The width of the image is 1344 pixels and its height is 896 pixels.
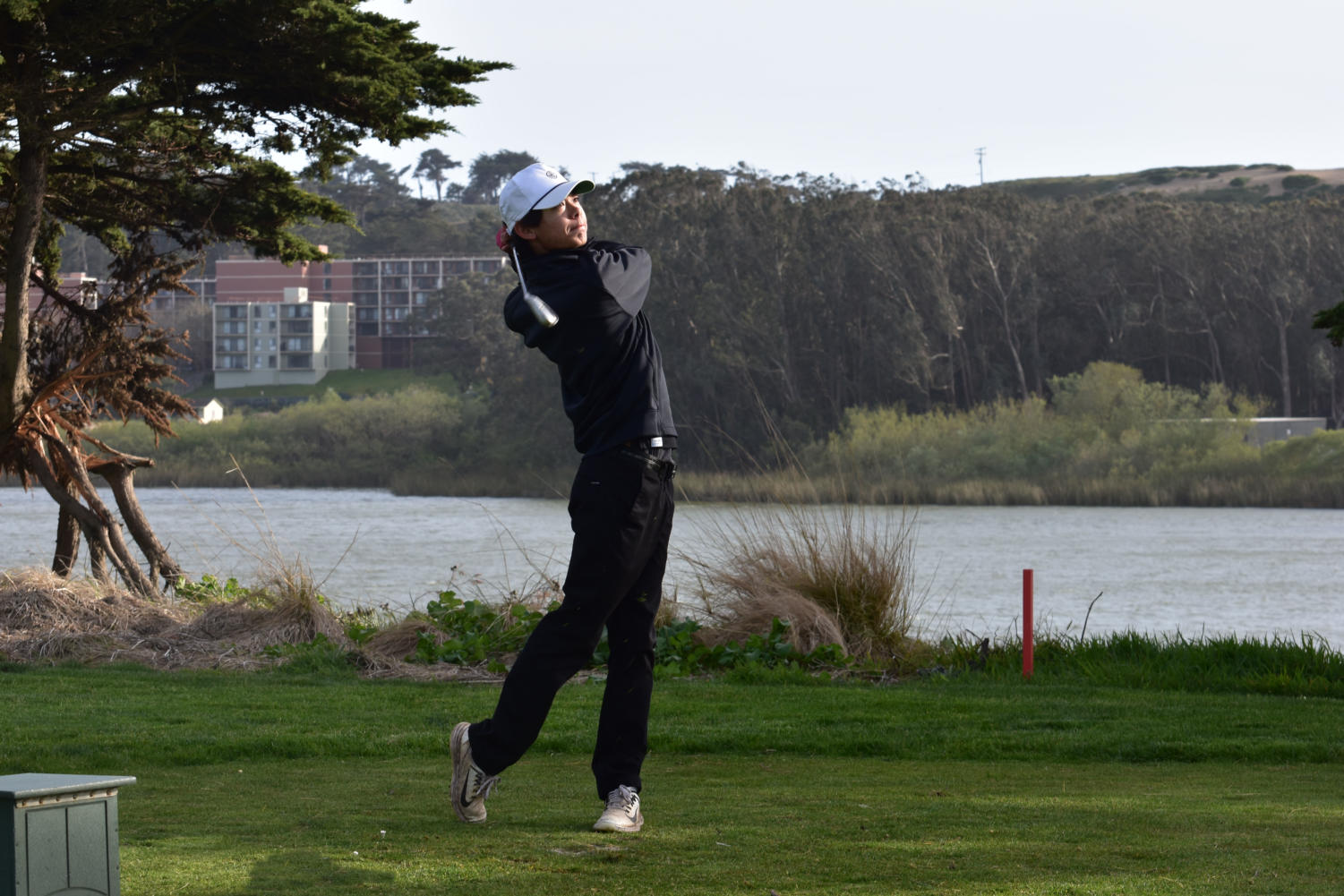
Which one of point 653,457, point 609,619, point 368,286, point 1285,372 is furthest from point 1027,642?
point 368,286

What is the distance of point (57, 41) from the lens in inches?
436

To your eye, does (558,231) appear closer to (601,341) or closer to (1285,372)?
(601,341)

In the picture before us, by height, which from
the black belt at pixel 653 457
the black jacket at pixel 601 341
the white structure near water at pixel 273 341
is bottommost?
the black belt at pixel 653 457

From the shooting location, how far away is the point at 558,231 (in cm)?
466

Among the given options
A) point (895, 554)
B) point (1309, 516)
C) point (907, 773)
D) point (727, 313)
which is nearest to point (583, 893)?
point (907, 773)

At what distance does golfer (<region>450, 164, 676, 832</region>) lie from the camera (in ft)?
14.7

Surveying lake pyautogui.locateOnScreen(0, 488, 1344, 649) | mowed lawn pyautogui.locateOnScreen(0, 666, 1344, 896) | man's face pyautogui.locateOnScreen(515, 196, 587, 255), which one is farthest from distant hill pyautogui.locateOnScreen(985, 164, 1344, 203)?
man's face pyautogui.locateOnScreen(515, 196, 587, 255)

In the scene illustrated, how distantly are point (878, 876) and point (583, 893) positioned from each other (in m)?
0.79

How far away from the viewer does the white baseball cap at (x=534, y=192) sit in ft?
15.1

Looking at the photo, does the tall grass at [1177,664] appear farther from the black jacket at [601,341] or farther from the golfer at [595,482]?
the black jacket at [601,341]

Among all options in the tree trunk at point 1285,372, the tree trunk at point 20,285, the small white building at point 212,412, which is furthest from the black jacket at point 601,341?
the small white building at point 212,412

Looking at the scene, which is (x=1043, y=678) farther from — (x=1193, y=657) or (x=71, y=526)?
(x=71, y=526)

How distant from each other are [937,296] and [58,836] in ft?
195

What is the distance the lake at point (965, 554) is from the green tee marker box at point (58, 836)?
797 cm
